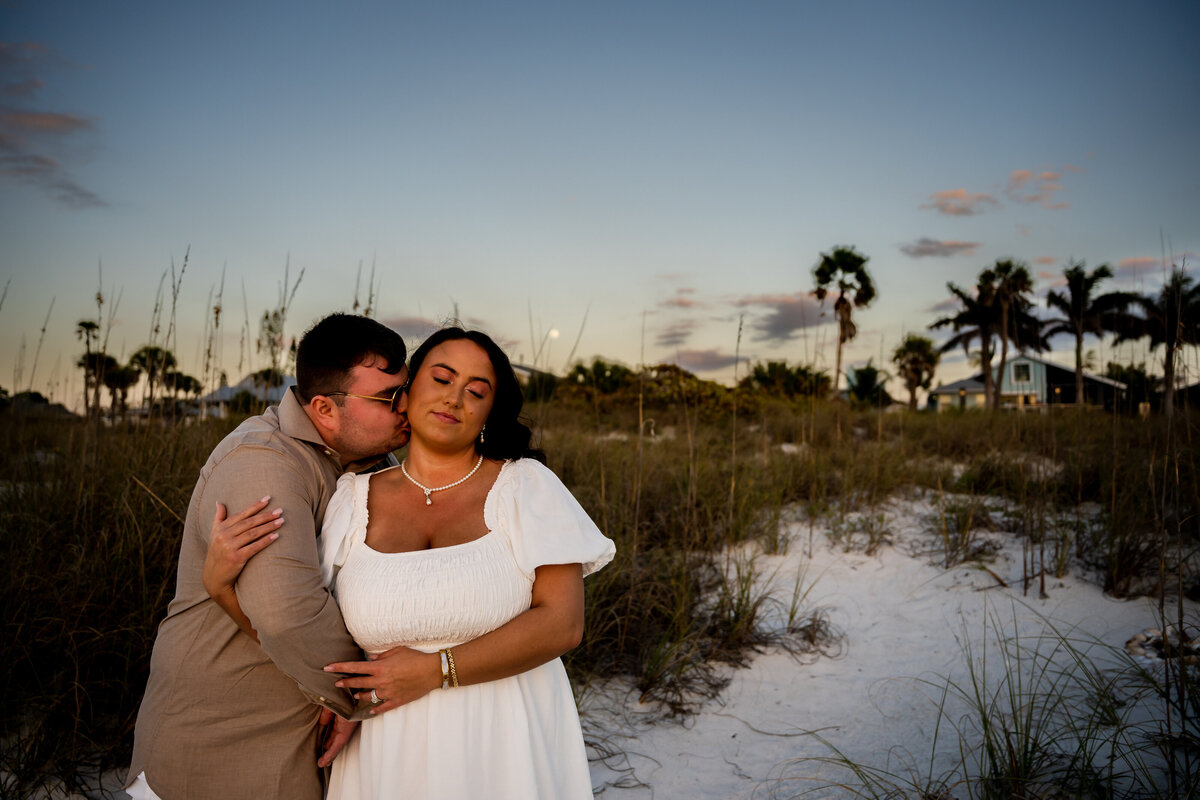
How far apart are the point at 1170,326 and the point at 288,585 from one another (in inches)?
160

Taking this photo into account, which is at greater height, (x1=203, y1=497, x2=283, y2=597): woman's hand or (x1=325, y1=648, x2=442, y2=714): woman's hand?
(x1=203, y1=497, x2=283, y2=597): woman's hand

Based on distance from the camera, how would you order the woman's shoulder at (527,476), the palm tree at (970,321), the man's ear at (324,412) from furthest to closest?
1. the palm tree at (970,321)
2. the man's ear at (324,412)
3. the woman's shoulder at (527,476)

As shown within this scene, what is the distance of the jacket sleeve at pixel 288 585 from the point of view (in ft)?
5.87

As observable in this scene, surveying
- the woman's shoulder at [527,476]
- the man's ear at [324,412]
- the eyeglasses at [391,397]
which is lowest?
the woman's shoulder at [527,476]

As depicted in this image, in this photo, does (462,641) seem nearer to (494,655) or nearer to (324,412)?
(494,655)

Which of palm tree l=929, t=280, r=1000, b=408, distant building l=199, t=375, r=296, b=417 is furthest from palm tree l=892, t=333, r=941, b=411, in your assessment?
distant building l=199, t=375, r=296, b=417

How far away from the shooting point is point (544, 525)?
2080 mm

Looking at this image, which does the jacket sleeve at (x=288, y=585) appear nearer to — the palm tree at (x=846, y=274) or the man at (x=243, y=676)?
the man at (x=243, y=676)

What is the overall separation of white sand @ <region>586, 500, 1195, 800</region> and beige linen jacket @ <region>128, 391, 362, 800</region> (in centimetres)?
178

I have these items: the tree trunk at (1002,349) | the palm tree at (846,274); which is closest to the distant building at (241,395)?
the tree trunk at (1002,349)

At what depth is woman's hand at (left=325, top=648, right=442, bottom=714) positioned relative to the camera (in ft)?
6.14

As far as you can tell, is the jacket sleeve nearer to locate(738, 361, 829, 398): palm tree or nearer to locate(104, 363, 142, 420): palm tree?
locate(104, 363, 142, 420): palm tree

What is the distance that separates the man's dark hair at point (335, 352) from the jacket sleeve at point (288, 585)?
0.35 m

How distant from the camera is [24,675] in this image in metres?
3.05
